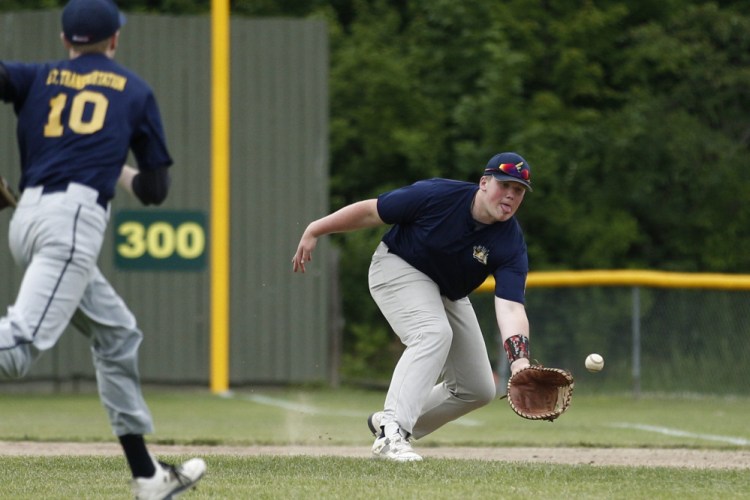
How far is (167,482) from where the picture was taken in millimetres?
4969

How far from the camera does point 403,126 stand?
66.0 ft

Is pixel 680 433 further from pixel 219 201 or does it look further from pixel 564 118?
pixel 564 118

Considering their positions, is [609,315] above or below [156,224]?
below

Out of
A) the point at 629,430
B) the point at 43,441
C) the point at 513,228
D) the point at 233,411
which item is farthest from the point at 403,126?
the point at 513,228

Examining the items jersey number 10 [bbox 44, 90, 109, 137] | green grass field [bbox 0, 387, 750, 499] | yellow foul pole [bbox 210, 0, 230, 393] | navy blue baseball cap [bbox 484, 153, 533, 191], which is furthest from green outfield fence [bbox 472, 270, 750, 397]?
jersey number 10 [bbox 44, 90, 109, 137]

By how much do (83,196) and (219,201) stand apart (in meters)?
10.8

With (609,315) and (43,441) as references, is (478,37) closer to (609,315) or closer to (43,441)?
(609,315)

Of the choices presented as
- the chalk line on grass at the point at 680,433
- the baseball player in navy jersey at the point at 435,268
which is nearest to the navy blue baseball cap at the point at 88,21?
the baseball player in navy jersey at the point at 435,268

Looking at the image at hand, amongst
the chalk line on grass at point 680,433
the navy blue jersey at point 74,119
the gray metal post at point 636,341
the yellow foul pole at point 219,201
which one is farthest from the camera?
the yellow foul pole at point 219,201

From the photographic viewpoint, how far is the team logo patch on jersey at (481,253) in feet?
22.1

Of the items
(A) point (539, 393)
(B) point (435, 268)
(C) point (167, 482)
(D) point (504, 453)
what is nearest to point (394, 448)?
(A) point (539, 393)

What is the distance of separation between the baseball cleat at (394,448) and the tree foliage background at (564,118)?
10.5 m

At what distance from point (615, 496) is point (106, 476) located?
2.26 metres

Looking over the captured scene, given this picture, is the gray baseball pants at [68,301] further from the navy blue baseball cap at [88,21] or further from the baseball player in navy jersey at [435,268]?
the baseball player in navy jersey at [435,268]
